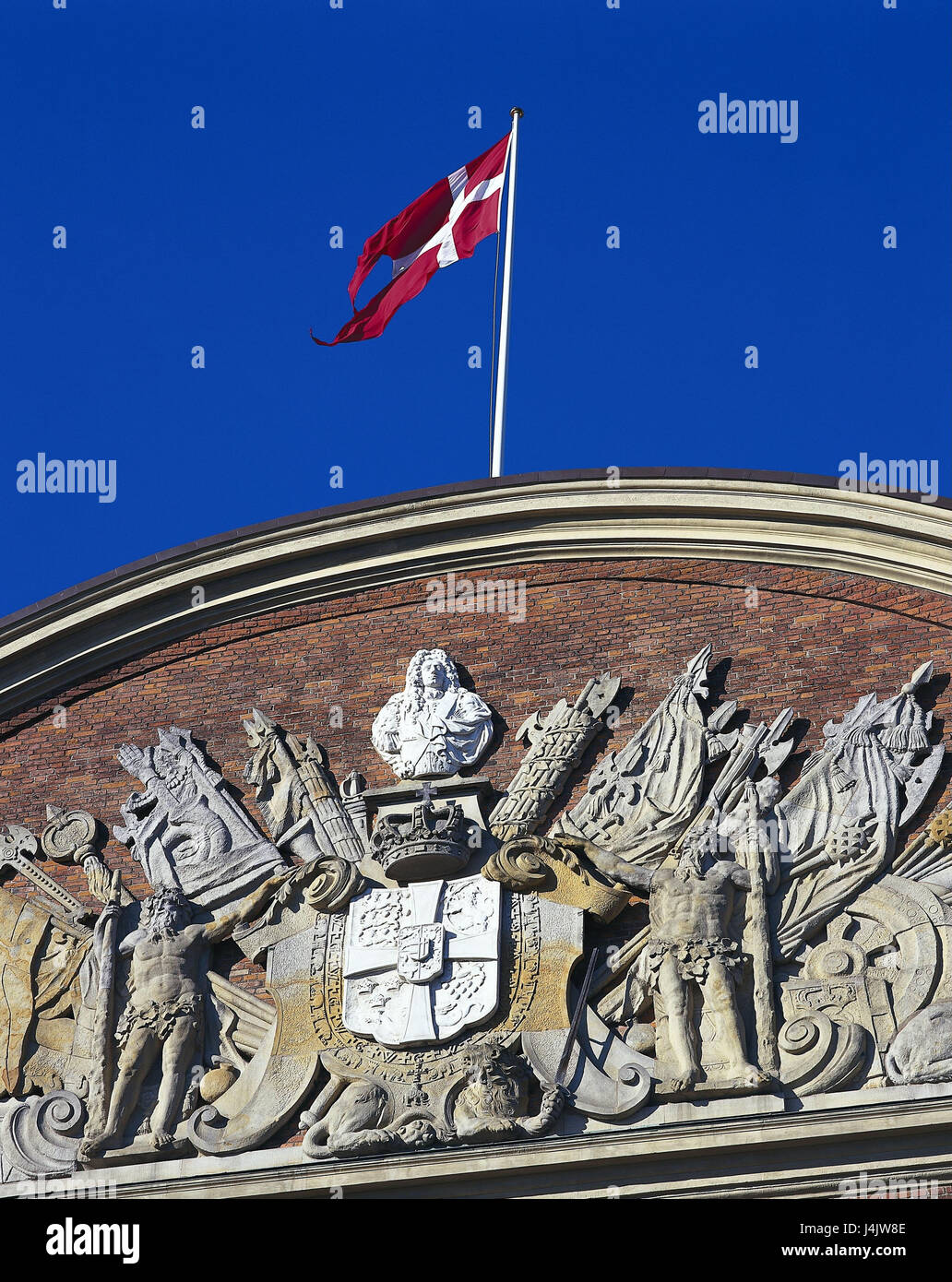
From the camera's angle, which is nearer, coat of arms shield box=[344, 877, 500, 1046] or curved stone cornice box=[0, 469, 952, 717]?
coat of arms shield box=[344, 877, 500, 1046]

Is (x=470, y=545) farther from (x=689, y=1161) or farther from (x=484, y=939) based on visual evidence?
(x=689, y=1161)

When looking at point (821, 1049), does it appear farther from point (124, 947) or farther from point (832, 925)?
point (124, 947)

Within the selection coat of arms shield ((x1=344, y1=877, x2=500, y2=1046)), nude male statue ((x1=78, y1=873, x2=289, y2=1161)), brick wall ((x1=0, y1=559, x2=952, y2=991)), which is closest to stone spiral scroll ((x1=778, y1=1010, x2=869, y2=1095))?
brick wall ((x1=0, y1=559, x2=952, y2=991))

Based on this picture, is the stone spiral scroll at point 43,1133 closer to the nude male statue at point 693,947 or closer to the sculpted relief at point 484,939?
the sculpted relief at point 484,939

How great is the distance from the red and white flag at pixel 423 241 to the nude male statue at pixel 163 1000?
4.62 m

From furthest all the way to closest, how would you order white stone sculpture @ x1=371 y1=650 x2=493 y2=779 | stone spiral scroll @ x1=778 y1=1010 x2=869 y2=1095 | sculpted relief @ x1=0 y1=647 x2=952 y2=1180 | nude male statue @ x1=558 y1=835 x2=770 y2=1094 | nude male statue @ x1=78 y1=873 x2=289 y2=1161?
white stone sculpture @ x1=371 y1=650 x2=493 y2=779 → nude male statue @ x1=78 y1=873 x2=289 y2=1161 → sculpted relief @ x1=0 y1=647 x2=952 y2=1180 → nude male statue @ x1=558 y1=835 x2=770 y2=1094 → stone spiral scroll @ x1=778 y1=1010 x2=869 y2=1095

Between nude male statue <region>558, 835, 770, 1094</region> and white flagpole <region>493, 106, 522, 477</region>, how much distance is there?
3.69 metres

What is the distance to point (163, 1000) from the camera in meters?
14.0

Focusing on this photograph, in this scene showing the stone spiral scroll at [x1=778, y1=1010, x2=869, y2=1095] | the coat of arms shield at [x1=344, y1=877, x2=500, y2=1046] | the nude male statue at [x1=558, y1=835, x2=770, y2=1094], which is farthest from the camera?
the coat of arms shield at [x1=344, y1=877, x2=500, y2=1046]

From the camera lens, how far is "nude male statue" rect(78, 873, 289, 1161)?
1370cm

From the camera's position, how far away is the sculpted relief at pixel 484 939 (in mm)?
12938

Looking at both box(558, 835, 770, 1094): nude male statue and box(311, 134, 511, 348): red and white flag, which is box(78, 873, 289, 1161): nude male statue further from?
box(311, 134, 511, 348): red and white flag

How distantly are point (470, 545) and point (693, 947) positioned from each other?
340 centimetres
